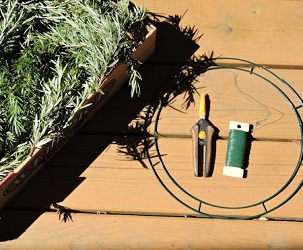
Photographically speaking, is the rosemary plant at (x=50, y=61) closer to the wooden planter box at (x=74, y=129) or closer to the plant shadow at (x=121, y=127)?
the wooden planter box at (x=74, y=129)

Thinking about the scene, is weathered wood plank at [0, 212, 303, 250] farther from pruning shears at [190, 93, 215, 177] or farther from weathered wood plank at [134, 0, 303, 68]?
weathered wood plank at [134, 0, 303, 68]

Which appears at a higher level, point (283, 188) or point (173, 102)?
point (173, 102)

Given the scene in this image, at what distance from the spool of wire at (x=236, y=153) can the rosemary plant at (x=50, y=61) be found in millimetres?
365

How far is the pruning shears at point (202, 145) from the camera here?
1392 mm

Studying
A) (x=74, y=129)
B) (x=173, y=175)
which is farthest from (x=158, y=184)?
(x=74, y=129)

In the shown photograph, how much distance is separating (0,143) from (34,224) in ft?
1.05

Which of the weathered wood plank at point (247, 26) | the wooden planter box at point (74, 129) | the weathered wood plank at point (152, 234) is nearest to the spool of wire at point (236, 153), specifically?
the weathered wood plank at point (152, 234)

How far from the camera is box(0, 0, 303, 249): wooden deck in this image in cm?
137

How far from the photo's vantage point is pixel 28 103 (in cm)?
115

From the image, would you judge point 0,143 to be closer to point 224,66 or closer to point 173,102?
point 173,102

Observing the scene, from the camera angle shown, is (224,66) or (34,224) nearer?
(34,224)

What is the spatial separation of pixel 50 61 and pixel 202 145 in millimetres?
500

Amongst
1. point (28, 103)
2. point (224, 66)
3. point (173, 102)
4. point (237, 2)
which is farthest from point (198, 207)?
point (237, 2)

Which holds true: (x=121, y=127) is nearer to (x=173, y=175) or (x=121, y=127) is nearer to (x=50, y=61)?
(x=173, y=175)
